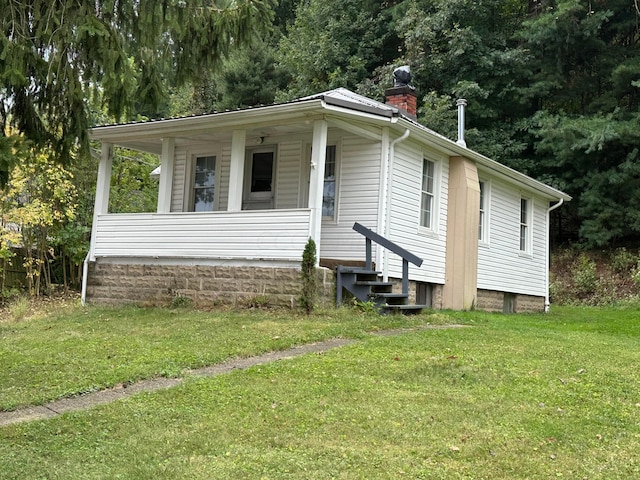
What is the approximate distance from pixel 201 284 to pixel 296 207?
2523mm

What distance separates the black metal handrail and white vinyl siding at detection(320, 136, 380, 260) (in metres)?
0.68

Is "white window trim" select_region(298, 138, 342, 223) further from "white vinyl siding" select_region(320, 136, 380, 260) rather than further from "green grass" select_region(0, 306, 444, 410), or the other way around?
"green grass" select_region(0, 306, 444, 410)

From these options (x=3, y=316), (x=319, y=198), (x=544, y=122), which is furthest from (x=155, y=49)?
(x=544, y=122)

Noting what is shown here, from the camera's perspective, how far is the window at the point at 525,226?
16016mm

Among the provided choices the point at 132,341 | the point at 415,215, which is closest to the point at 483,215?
the point at 415,215

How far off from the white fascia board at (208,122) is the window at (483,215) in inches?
227

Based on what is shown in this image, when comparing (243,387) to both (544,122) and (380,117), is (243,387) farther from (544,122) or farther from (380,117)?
(544,122)

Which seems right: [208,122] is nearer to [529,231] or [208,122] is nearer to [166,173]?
[166,173]

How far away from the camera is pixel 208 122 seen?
11.1 m

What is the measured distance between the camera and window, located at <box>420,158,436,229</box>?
40.5 ft

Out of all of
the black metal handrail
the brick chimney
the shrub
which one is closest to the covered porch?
the shrub

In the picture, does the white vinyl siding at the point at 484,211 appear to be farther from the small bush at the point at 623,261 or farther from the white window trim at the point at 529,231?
the small bush at the point at 623,261

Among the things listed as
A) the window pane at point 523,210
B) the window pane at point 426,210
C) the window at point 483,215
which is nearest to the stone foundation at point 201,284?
the window pane at point 426,210

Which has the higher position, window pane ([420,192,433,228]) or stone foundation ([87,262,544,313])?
window pane ([420,192,433,228])
